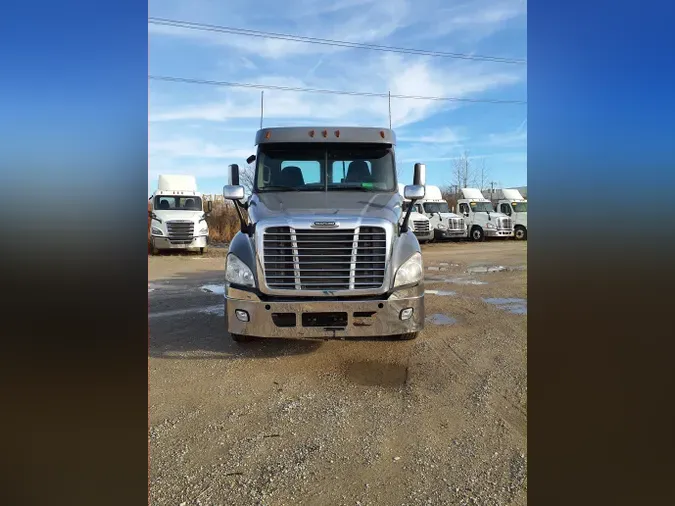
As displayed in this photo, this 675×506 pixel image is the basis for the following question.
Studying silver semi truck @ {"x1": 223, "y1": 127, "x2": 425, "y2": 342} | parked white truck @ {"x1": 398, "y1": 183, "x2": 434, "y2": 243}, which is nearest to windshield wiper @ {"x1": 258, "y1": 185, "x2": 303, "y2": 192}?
silver semi truck @ {"x1": 223, "y1": 127, "x2": 425, "y2": 342}

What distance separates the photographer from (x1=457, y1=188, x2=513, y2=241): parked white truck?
2116 cm

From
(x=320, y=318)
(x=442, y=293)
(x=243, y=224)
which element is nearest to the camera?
(x=320, y=318)

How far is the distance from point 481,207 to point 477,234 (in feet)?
4.62

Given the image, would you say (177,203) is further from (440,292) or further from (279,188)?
(279,188)

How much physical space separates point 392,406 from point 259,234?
1994 mm

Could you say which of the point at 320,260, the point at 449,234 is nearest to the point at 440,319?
the point at 320,260

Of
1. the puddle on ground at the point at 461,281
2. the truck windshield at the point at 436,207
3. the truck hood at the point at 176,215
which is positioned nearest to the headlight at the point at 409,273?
the puddle on ground at the point at 461,281

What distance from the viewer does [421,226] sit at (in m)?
19.9

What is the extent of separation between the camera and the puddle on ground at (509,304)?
6.53 metres

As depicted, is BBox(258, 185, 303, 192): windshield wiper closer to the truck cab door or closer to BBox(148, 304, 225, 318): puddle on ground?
BBox(148, 304, 225, 318): puddle on ground

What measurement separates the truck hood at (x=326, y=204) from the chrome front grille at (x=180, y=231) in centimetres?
1177

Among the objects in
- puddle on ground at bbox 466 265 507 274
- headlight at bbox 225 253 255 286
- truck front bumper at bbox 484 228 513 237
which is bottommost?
puddle on ground at bbox 466 265 507 274

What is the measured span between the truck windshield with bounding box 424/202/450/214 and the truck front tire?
1.77m
